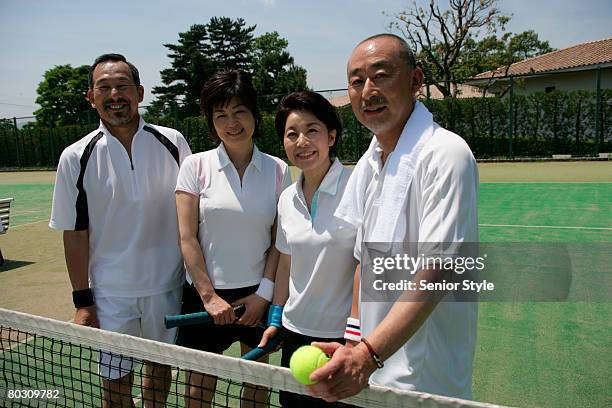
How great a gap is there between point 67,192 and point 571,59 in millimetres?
36111

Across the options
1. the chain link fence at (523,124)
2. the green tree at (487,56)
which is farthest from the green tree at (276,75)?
the chain link fence at (523,124)

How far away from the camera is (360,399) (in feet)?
5.55

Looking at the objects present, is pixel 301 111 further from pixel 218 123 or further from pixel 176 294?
pixel 176 294

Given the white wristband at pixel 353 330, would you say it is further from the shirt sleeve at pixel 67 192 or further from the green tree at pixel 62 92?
the green tree at pixel 62 92

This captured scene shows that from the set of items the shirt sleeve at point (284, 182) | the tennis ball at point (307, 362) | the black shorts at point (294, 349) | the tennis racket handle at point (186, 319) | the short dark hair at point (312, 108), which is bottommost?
the black shorts at point (294, 349)

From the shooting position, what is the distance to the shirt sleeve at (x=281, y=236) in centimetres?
258

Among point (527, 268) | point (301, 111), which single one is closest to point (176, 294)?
point (301, 111)

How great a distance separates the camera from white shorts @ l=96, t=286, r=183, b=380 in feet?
9.07

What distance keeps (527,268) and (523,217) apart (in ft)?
10.5

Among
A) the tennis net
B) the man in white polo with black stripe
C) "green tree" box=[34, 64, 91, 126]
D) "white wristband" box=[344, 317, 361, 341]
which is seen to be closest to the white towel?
"white wristband" box=[344, 317, 361, 341]

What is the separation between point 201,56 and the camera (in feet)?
158

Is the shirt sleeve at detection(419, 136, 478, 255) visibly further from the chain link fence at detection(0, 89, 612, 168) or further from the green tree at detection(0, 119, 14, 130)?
the green tree at detection(0, 119, 14, 130)

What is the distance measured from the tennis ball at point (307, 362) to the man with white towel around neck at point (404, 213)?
0.04 meters

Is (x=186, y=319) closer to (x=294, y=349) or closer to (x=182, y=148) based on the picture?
(x=294, y=349)
